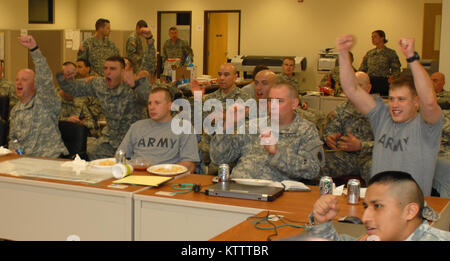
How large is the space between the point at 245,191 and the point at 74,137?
2.08 meters

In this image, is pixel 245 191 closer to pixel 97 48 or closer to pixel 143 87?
pixel 143 87

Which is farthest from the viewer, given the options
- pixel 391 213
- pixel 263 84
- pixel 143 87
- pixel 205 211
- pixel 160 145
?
pixel 263 84

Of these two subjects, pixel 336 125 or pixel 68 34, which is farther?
pixel 68 34

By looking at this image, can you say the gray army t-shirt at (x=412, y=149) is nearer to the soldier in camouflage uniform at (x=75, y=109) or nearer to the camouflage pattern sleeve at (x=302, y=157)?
the camouflage pattern sleeve at (x=302, y=157)

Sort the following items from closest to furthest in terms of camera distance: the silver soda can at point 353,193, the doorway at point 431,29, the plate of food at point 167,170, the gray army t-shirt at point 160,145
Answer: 1. the silver soda can at point 353,193
2. the plate of food at point 167,170
3. the gray army t-shirt at point 160,145
4. the doorway at point 431,29

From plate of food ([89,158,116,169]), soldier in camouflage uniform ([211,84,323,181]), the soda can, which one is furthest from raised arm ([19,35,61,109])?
soldier in camouflage uniform ([211,84,323,181])

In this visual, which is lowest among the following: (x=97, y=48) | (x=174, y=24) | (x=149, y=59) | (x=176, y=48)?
(x=149, y=59)

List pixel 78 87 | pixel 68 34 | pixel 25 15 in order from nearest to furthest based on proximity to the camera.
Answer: pixel 78 87, pixel 68 34, pixel 25 15

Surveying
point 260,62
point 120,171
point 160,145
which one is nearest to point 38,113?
point 160,145

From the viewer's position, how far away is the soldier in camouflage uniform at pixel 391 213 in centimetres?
208

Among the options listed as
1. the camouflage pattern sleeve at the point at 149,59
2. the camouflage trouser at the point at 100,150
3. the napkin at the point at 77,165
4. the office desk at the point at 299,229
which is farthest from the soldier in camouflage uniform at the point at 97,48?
the office desk at the point at 299,229

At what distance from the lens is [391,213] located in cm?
210

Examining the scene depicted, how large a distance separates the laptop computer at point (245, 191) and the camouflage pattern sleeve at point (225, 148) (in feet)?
1.81
